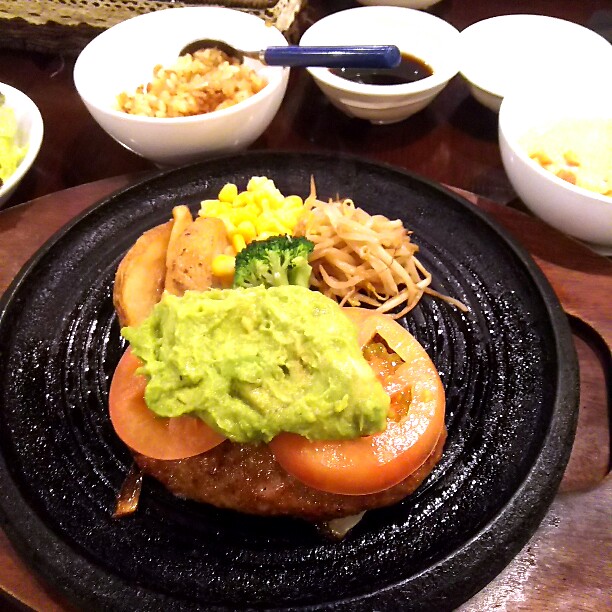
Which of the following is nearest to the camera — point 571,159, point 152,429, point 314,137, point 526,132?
point 152,429

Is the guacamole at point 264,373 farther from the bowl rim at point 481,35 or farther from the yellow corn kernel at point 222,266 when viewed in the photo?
the bowl rim at point 481,35

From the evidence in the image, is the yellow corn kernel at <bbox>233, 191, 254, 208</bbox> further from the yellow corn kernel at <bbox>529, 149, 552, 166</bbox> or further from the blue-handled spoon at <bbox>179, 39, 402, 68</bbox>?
the yellow corn kernel at <bbox>529, 149, 552, 166</bbox>

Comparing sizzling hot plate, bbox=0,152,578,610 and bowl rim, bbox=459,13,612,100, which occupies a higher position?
bowl rim, bbox=459,13,612,100

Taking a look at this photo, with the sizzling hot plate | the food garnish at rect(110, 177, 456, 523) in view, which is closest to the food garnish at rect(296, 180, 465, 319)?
the sizzling hot plate

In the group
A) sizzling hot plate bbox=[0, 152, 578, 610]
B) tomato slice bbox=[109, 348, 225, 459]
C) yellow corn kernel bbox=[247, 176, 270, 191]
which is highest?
yellow corn kernel bbox=[247, 176, 270, 191]

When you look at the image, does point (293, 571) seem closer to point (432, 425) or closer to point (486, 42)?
point (432, 425)

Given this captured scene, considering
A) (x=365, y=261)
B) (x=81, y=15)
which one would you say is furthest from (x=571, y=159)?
(x=81, y=15)

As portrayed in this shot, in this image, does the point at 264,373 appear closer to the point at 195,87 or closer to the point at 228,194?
the point at 228,194
